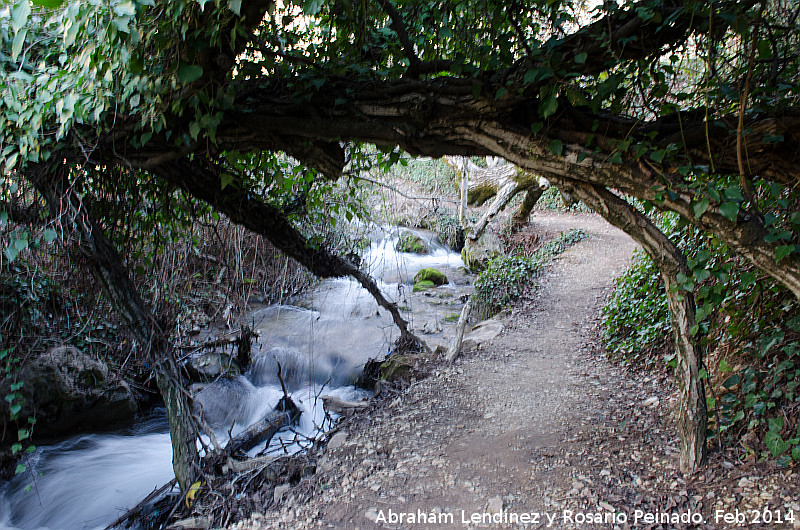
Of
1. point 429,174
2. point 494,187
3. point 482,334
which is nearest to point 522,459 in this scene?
point 482,334

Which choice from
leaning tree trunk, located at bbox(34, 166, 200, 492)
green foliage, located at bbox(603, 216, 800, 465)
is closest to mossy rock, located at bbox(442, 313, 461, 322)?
green foliage, located at bbox(603, 216, 800, 465)

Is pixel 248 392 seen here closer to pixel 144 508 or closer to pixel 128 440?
pixel 128 440

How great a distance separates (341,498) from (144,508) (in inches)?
81.9

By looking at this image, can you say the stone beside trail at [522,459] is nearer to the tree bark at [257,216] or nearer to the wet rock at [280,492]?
the wet rock at [280,492]

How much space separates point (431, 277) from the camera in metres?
11.1

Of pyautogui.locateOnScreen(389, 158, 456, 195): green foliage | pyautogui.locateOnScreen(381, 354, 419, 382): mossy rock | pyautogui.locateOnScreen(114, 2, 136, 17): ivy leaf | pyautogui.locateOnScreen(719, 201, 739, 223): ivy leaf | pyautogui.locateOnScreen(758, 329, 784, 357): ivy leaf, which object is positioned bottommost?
pyautogui.locateOnScreen(381, 354, 419, 382): mossy rock

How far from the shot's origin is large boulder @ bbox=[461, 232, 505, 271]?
37.2 feet

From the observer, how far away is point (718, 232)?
251 centimetres

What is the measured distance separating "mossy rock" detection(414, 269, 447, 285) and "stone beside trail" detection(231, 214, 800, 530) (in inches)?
201

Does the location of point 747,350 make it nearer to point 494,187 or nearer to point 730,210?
point 730,210

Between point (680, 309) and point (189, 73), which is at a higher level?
point (189, 73)

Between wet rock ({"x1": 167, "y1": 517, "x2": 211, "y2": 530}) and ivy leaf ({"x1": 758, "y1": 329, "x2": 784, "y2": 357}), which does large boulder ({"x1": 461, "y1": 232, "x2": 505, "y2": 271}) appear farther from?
wet rock ({"x1": 167, "y1": 517, "x2": 211, "y2": 530})

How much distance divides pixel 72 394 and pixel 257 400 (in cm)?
222

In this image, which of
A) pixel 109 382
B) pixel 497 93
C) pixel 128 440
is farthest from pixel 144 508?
pixel 497 93
